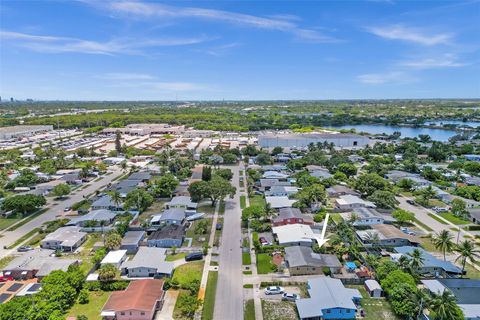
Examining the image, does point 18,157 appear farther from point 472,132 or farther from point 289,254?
point 472,132

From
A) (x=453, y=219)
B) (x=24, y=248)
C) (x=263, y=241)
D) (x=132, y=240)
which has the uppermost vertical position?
(x=132, y=240)

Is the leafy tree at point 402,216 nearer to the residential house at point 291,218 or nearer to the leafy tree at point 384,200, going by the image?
the leafy tree at point 384,200

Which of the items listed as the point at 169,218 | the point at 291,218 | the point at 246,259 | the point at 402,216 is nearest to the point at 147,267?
the point at 246,259

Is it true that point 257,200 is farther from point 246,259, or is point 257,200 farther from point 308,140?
point 308,140

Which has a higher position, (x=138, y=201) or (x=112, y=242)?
(x=138, y=201)

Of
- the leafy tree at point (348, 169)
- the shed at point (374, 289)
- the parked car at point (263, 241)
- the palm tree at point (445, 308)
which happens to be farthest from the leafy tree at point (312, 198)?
the palm tree at point (445, 308)

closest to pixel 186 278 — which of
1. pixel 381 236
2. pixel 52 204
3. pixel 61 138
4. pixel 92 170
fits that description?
pixel 381 236

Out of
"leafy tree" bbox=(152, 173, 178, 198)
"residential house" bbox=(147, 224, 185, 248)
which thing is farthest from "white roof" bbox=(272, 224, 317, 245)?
"leafy tree" bbox=(152, 173, 178, 198)
